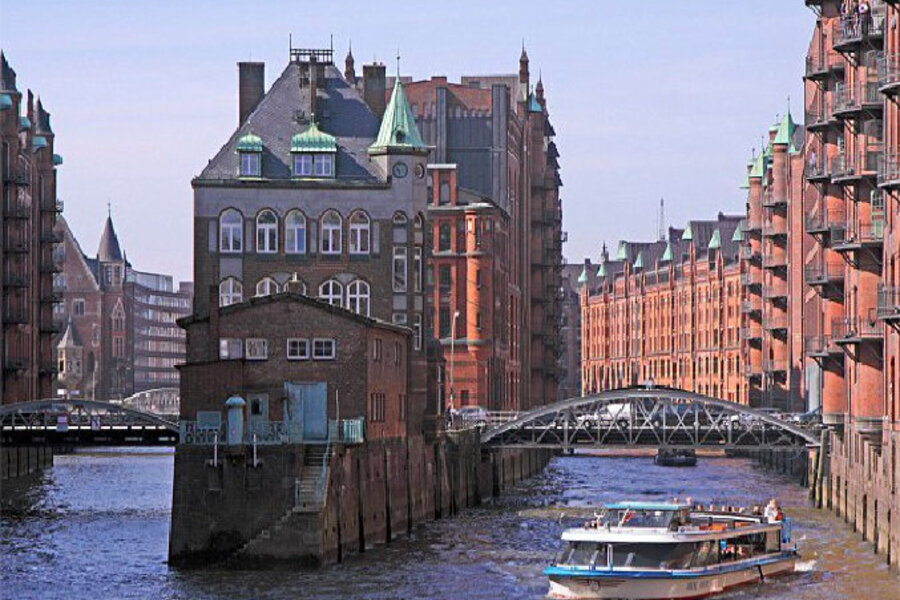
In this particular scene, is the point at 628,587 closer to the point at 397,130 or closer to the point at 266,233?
the point at 266,233

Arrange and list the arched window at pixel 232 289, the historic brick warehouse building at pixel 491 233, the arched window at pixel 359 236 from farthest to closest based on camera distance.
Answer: the historic brick warehouse building at pixel 491 233 < the arched window at pixel 359 236 < the arched window at pixel 232 289

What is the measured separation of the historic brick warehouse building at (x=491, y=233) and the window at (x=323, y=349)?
49996 mm

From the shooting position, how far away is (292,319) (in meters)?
80.9

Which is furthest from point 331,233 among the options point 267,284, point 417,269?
point 417,269

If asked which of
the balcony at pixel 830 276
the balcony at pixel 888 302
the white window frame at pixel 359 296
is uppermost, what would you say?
the balcony at pixel 830 276

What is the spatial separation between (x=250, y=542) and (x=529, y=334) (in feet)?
387

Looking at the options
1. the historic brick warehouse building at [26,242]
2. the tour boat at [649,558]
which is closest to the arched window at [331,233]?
the tour boat at [649,558]

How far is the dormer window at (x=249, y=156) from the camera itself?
334ft

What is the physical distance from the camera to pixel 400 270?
101625 mm

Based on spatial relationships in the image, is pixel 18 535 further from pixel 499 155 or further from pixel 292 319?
pixel 499 155

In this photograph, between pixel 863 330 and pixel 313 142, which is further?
pixel 313 142

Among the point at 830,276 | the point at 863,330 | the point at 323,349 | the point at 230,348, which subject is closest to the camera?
the point at 230,348

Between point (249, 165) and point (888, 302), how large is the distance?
121 feet

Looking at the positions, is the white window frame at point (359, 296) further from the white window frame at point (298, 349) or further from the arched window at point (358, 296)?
the white window frame at point (298, 349)
